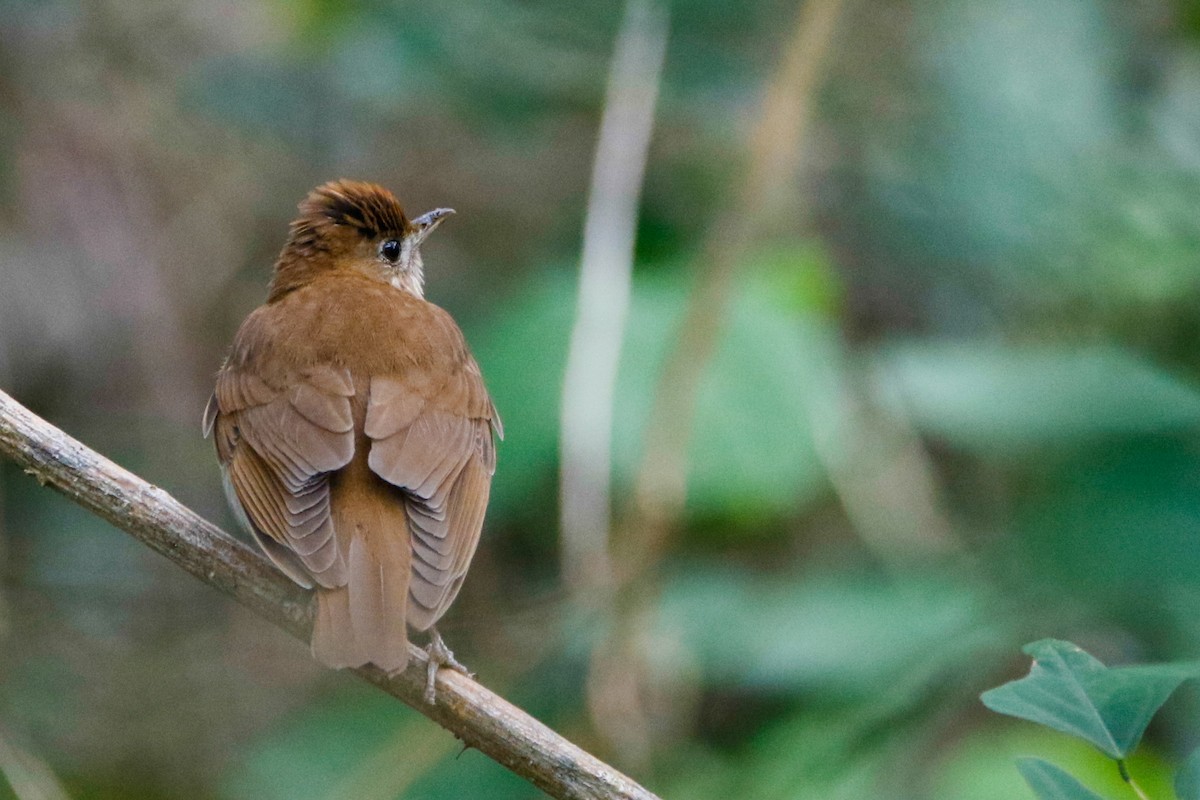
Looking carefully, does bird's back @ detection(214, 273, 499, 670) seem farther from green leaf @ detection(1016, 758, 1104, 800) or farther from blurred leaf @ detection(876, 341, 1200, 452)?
green leaf @ detection(1016, 758, 1104, 800)

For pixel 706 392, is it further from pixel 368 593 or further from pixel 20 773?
pixel 20 773

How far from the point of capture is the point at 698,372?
4.38 meters

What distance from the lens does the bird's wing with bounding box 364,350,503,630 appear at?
134 inches

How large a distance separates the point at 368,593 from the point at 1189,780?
2057 millimetres

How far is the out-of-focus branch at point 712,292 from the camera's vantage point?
4254 mm

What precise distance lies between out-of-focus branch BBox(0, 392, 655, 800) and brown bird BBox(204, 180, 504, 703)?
0.26ft

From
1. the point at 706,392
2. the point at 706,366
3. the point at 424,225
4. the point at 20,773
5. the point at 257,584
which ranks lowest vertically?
the point at 20,773

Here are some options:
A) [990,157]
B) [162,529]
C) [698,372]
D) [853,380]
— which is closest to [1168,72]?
[990,157]

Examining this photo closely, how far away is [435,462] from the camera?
3.70m

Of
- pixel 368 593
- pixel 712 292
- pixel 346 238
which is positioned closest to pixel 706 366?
pixel 712 292

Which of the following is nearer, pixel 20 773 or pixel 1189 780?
pixel 1189 780

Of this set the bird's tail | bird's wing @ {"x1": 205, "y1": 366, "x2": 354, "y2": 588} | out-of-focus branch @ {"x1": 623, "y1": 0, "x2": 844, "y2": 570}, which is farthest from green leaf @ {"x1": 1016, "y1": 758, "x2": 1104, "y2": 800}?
out-of-focus branch @ {"x1": 623, "y1": 0, "x2": 844, "y2": 570}

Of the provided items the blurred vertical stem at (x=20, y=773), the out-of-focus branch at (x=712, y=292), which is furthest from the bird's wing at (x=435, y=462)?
the blurred vertical stem at (x=20, y=773)

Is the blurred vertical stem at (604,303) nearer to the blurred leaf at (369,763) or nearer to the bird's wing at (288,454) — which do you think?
the blurred leaf at (369,763)
